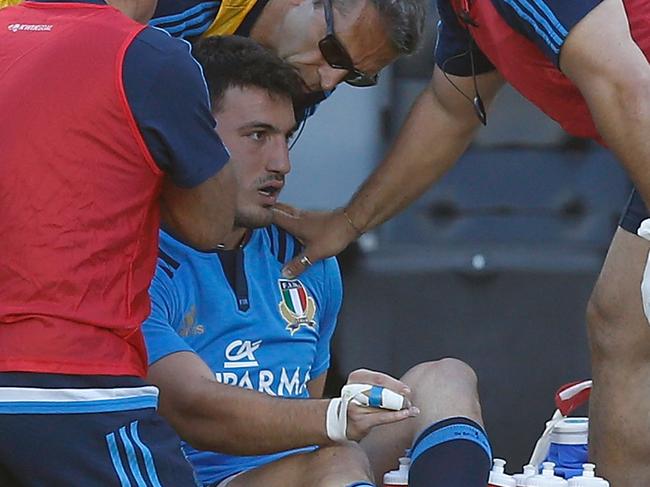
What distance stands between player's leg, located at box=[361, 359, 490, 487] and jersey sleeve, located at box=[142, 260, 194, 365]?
0.39 m

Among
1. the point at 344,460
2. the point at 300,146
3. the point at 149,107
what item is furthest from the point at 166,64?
the point at 300,146

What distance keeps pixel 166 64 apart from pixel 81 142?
0.16m

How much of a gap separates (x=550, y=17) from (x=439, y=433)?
2.35 feet

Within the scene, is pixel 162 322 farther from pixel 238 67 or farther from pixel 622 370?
pixel 622 370

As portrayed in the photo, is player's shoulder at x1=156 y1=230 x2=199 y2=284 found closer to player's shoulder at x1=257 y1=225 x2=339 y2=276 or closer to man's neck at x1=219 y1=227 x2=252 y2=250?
man's neck at x1=219 y1=227 x2=252 y2=250

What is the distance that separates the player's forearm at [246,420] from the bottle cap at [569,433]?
2.53ft

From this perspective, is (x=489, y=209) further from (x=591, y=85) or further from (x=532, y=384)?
(x=591, y=85)

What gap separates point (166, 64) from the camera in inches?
90.0

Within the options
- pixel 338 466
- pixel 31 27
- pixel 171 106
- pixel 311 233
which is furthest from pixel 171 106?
pixel 311 233

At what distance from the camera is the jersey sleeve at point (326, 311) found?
121 inches

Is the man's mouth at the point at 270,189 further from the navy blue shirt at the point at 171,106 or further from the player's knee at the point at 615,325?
the player's knee at the point at 615,325

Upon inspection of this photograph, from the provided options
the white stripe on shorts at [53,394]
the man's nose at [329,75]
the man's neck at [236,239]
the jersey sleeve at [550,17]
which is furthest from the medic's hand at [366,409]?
the man's nose at [329,75]

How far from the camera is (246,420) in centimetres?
261

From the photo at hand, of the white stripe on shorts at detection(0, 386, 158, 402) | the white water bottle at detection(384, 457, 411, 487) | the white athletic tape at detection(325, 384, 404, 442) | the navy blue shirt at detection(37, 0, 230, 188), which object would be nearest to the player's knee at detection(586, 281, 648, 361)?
the white water bottle at detection(384, 457, 411, 487)
